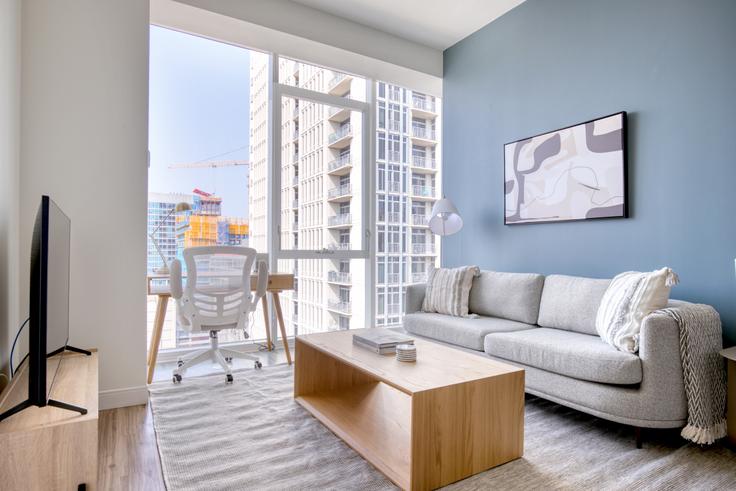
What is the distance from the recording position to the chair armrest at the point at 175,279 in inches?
110

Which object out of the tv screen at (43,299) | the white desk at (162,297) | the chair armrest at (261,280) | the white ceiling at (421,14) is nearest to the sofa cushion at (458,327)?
the white desk at (162,297)

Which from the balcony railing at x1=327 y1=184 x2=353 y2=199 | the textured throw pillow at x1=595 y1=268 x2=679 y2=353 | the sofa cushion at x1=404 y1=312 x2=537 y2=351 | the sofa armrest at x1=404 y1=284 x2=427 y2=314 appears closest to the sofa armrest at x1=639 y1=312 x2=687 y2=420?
the textured throw pillow at x1=595 y1=268 x2=679 y2=353

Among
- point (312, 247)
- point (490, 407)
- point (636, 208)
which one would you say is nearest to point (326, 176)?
point (312, 247)

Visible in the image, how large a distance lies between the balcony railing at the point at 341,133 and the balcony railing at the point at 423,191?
0.94 m

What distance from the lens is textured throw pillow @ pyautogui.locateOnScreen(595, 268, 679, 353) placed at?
2.05m

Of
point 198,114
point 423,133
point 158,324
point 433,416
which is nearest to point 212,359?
point 158,324

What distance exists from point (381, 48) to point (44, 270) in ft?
11.8

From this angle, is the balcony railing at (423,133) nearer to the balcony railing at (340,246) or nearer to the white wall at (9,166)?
the balcony railing at (340,246)

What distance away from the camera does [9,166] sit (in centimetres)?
201

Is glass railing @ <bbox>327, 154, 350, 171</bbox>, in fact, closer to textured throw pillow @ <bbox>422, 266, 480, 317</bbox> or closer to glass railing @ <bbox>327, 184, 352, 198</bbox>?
glass railing @ <bbox>327, 184, 352, 198</bbox>

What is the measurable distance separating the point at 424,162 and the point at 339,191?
3.60ft

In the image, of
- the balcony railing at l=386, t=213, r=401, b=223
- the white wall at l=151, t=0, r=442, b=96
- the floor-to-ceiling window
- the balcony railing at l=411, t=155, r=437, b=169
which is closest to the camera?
the white wall at l=151, t=0, r=442, b=96

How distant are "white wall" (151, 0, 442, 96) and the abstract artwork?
1.43m

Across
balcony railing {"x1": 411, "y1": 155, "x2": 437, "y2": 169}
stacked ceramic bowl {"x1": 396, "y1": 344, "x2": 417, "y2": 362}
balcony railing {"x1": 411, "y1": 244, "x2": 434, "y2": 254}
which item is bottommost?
stacked ceramic bowl {"x1": 396, "y1": 344, "x2": 417, "y2": 362}
